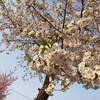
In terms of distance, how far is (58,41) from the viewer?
6.55 meters

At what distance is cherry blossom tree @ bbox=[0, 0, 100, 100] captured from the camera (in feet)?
17.7

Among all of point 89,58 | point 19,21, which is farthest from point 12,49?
point 89,58

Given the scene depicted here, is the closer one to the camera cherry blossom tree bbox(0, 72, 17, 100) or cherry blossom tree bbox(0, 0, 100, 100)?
cherry blossom tree bbox(0, 0, 100, 100)

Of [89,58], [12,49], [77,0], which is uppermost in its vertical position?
[77,0]

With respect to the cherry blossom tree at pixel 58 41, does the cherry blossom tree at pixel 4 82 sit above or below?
below

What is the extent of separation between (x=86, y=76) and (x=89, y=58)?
1.31ft

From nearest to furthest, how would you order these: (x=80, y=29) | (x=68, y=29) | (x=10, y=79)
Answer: (x=68, y=29), (x=80, y=29), (x=10, y=79)

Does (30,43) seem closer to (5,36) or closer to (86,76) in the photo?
(5,36)

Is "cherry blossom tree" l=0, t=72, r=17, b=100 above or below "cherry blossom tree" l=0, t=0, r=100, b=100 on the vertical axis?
below

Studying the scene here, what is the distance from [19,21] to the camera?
12.0 m

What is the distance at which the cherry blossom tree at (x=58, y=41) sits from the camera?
5.40m

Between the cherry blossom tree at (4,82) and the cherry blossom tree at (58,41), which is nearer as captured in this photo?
the cherry blossom tree at (58,41)

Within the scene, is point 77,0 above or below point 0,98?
above

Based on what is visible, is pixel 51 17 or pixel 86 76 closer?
pixel 86 76
